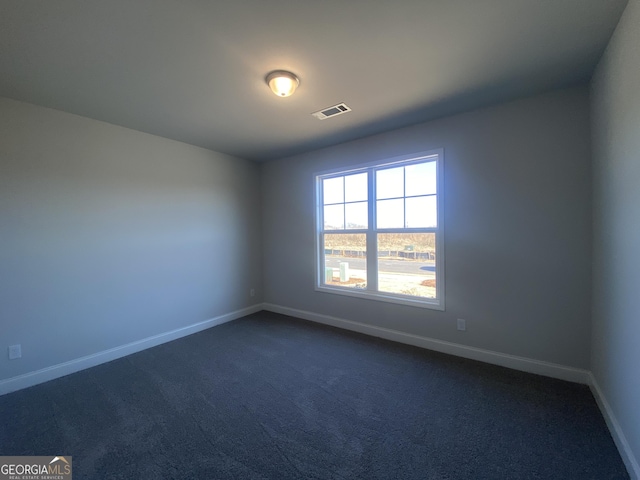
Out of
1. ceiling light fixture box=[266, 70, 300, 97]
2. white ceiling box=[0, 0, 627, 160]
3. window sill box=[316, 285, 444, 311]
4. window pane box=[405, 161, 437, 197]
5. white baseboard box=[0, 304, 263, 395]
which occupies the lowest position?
white baseboard box=[0, 304, 263, 395]

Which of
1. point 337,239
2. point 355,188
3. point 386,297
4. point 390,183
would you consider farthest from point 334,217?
point 386,297

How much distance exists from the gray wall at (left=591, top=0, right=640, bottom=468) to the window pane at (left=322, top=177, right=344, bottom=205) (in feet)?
8.42

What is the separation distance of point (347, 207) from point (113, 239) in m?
2.89

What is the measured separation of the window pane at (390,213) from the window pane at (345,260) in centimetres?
34

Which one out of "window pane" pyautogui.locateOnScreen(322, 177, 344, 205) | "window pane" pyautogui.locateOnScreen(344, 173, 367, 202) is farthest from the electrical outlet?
"window pane" pyautogui.locateOnScreen(344, 173, 367, 202)

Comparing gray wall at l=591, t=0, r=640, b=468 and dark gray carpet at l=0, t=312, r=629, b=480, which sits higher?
gray wall at l=591, t=0, r=640, b=468

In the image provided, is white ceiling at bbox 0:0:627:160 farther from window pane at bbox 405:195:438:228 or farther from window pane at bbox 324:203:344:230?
window pane at bbox 324:203:344:230

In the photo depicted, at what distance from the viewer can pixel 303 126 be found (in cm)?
304

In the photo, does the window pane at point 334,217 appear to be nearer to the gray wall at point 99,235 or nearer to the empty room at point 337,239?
the empty room at point 337,239

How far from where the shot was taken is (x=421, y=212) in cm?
306

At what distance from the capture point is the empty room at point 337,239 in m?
1.52

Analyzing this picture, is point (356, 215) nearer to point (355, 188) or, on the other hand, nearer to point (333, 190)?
point (355, 188)

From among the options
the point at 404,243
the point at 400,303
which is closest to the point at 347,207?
the point at 404,243

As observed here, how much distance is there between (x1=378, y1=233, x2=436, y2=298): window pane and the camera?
3.02 m
